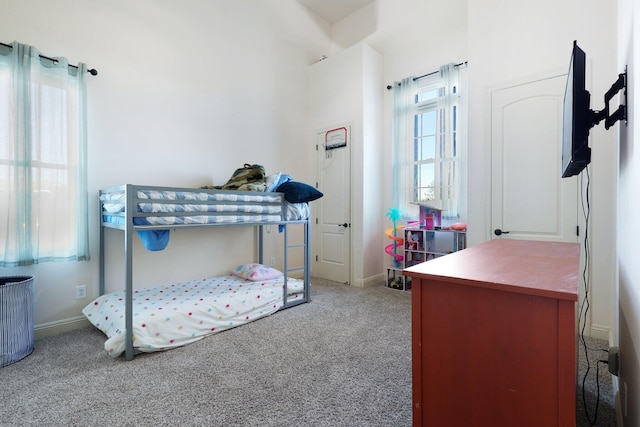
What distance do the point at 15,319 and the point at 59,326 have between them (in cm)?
54

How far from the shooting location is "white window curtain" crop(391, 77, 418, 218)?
4.00 meters

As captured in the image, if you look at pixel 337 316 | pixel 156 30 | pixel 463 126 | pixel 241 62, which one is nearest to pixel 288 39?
pixel 241 62

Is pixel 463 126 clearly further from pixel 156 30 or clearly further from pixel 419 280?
pixel 156 30

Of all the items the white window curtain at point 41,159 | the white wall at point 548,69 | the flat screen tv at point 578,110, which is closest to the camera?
the flat screen tv at point 578,110

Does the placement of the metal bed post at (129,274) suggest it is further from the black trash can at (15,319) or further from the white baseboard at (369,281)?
the white baseboard at (369,281)

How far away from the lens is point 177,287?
3.03 meters

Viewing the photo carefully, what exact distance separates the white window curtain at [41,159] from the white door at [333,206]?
2761mm

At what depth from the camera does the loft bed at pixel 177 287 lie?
2156mm

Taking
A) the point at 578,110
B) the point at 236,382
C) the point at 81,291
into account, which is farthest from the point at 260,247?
the point at 578,110

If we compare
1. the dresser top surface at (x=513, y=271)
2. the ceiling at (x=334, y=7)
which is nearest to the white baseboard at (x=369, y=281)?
the dresser top surface at (x=513, y=271)

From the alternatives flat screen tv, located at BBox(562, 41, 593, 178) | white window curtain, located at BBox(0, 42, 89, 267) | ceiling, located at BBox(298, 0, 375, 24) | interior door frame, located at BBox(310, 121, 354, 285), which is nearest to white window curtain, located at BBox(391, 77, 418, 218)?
interior door frame, located at BBox(310, 121, 354, 285)

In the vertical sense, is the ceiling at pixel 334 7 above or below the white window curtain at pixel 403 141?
above

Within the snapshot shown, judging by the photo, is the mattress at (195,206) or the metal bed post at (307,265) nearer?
the mattress at (195,206)

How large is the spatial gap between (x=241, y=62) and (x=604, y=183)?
389 centimetres
